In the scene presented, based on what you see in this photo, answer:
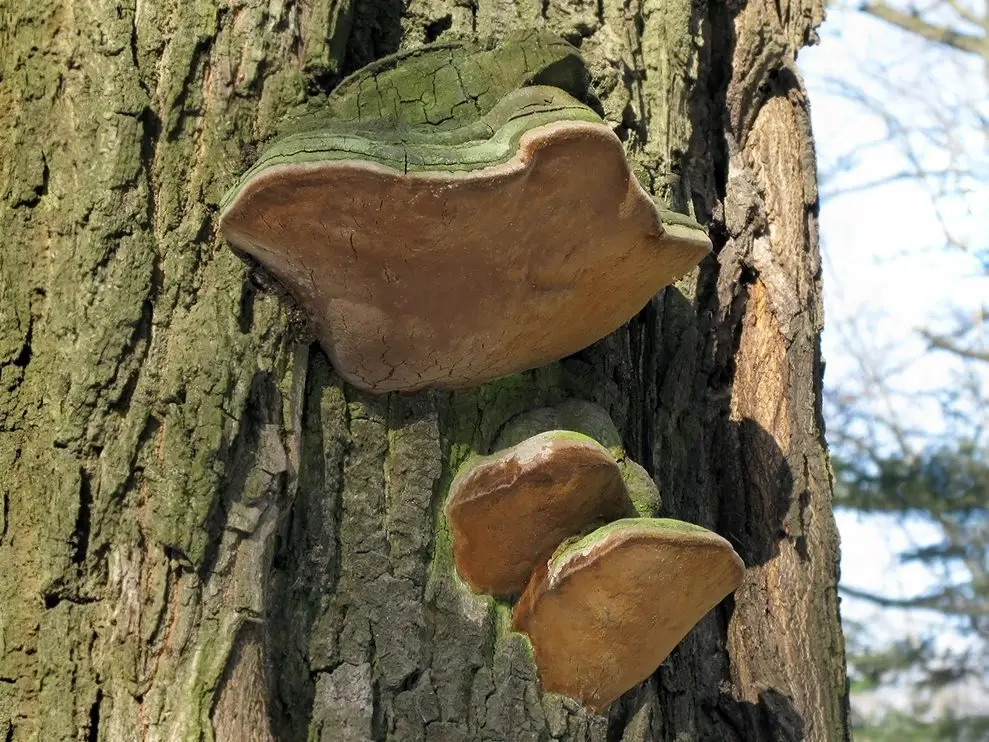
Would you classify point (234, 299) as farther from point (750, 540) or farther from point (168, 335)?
point (750, 540)

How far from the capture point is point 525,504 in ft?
6.97

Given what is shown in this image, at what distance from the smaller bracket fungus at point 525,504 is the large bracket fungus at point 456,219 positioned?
0.23 m

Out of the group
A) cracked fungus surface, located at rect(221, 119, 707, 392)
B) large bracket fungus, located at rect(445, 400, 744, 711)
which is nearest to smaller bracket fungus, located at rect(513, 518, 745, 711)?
large bracket fungus, located at rect(445, 400, 744, 711)

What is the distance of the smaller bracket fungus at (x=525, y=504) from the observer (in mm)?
2078

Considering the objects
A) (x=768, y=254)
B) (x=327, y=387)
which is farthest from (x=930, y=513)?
(x=327, y=387)

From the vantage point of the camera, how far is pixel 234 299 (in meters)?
2.05

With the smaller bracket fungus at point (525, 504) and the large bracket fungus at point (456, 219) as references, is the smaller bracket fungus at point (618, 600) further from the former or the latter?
the large bracket fungus at point (456, 219)

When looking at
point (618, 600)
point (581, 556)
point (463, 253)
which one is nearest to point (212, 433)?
point (463, 253)

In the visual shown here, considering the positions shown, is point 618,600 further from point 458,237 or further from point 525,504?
point 458,237

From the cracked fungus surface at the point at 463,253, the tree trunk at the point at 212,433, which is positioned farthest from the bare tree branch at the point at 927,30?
the cracked fungus surface at the point at 463,253

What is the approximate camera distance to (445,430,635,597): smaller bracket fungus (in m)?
2.08

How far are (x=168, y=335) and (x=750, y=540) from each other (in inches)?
66.8

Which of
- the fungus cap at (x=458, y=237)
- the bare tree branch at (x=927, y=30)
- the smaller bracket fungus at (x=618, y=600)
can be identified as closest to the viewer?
the fungus cap at (x=458, y=237)

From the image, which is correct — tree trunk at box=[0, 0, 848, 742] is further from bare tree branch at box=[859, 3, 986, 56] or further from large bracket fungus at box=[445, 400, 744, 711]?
bare tree branch at box=[859, 3, 986, 56]
